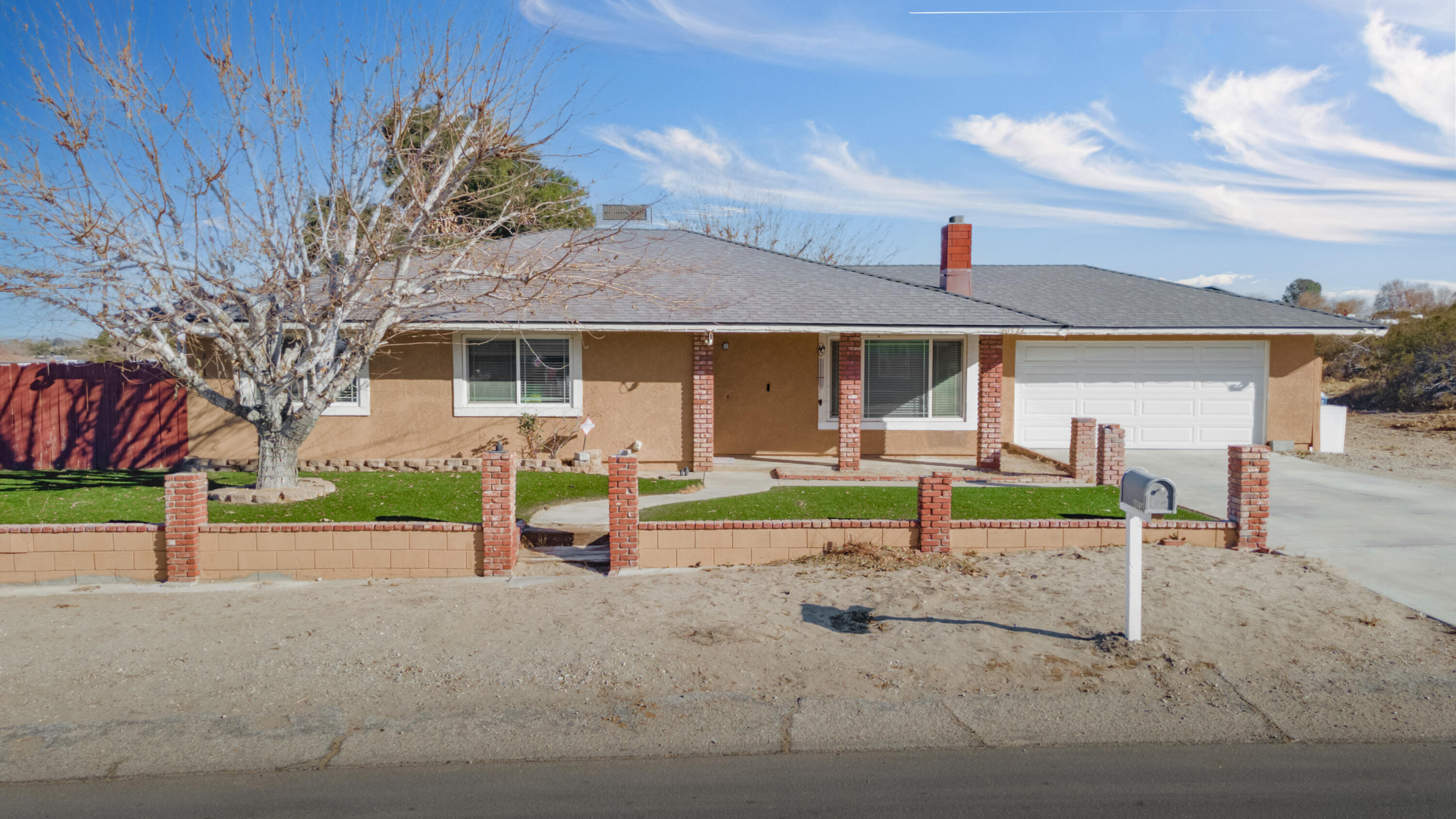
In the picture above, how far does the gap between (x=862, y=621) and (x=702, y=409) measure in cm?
778

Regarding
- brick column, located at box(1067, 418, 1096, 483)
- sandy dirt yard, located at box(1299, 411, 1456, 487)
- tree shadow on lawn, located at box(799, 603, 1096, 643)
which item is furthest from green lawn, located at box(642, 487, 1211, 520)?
sandy dirt yard, located at box(1299, 411, 1456, 487)

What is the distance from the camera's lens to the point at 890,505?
33.7ft

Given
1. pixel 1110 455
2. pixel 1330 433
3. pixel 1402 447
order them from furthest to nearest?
pixel 1402 447 → pixel 1330 433 → pixel 1110 455

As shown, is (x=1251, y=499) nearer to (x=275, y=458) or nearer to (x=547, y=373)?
(x=547, y=373)

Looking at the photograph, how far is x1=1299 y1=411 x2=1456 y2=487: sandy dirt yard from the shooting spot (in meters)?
14.5

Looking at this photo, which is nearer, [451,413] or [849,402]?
[849,402]

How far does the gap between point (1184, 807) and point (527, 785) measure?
10.4 ft

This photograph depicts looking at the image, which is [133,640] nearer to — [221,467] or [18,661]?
[18,661]

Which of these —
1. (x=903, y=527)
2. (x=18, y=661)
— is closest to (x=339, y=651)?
(x=18, y=661)

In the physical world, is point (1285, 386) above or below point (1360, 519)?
above

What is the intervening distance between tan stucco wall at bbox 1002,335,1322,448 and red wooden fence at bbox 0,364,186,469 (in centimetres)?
1427

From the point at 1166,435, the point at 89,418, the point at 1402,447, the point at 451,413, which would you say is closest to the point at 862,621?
the point at 451,413

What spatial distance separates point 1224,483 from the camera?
13.3m

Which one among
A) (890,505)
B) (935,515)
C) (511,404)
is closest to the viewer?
(935,515)
